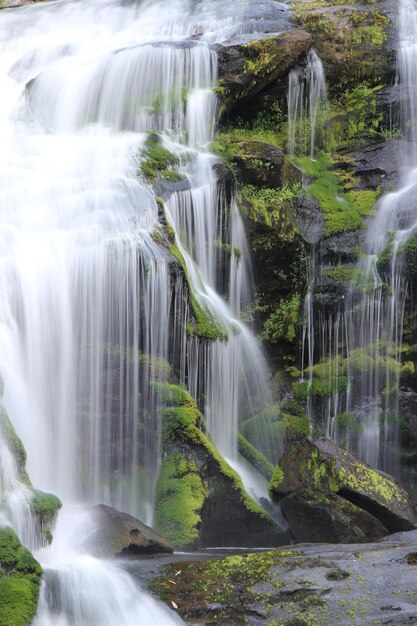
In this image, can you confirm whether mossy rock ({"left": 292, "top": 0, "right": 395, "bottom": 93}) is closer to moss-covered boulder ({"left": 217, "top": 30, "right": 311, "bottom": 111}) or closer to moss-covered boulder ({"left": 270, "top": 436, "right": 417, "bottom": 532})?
moss-covered boulder ({"left": 217, "top": 30, "right": 311, "bottom": 111})

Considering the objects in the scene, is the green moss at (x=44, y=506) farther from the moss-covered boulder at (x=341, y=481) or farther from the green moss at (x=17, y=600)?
the moss-covered boulder at (x=341, y=481)

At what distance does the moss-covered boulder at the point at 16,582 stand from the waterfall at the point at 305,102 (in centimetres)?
1175

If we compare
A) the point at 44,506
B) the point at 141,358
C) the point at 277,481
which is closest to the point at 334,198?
the point at 141,358

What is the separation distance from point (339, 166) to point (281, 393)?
17.3ft

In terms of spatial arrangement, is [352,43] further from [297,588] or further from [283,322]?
[297,588]

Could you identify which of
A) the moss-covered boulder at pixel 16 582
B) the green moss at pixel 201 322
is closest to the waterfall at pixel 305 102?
the green moss at pixel 201 322

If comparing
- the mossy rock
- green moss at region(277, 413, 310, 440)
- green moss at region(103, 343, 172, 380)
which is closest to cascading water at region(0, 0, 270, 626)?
green moss at region(103, 343, 172, 380)

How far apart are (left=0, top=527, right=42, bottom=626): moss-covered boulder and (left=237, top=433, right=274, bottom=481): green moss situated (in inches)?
196

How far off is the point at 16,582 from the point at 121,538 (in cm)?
184

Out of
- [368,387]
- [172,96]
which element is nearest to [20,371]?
[368,387]

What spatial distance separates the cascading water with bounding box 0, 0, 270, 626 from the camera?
9.77m

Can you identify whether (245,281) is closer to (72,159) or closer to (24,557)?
(72,159)

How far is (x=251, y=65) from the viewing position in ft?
53.4

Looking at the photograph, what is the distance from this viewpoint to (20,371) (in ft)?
33.0
